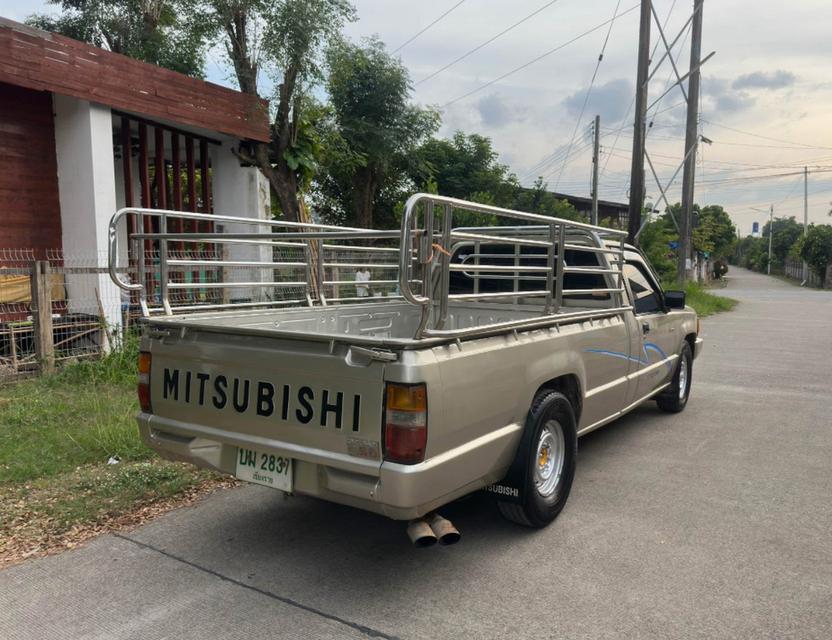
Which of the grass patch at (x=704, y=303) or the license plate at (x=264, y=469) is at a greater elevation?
the license plate at (x=264, y=469)

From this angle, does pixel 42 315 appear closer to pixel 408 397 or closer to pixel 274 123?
pixel 408 397

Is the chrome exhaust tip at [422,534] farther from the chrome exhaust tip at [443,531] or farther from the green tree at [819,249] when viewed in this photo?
the green tree at [819,249]

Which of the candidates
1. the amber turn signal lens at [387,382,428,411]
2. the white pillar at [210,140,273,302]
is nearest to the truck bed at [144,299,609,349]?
the amber turn signal lens at [387,382,428,411]

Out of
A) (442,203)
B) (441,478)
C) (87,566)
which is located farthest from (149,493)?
(442,203)

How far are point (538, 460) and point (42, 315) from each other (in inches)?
236

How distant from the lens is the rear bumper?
9.60 ft

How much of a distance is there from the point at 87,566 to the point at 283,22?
10963 mm

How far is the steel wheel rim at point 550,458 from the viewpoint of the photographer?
4.00 m

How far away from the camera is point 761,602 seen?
3156mm

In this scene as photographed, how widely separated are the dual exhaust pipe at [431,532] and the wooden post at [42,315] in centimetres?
593

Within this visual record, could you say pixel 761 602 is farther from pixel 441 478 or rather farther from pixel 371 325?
pixel 371 325

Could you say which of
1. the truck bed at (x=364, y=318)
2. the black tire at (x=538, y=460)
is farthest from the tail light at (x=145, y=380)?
the black tire at (x=538, y=460)

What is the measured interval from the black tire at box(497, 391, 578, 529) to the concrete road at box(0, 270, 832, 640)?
0.45 ft

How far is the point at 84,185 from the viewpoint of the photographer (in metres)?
9.48
